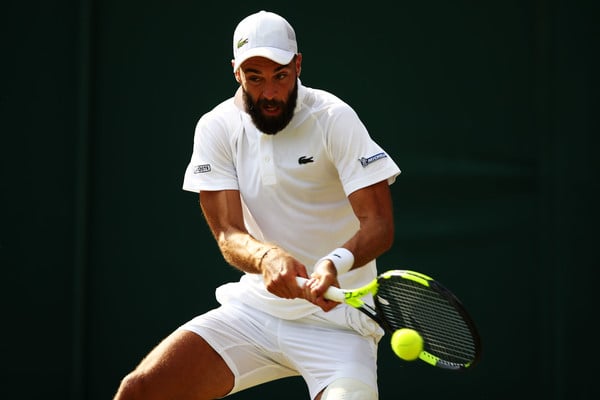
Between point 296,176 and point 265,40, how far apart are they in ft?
1.69

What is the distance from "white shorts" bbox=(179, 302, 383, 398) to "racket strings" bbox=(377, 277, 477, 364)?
0.28 metres

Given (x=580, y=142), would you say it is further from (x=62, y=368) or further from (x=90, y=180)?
(x=62, y=368)

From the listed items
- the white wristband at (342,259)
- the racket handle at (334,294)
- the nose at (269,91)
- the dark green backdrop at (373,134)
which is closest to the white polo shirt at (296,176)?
the nose at (269,91)

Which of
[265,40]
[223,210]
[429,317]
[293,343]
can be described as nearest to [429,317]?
[429,317]

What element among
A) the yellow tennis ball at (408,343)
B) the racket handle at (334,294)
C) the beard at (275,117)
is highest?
the beard at (275,117)

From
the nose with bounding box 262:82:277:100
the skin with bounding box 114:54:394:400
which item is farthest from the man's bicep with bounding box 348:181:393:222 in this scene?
the nose with bounding box 262:82:277:100

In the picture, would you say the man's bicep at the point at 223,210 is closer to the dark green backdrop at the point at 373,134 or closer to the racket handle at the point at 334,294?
the racket handle at the point at 334,294

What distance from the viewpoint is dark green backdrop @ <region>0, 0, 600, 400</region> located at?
17.6 ft

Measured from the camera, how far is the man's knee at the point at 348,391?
3.75 metres

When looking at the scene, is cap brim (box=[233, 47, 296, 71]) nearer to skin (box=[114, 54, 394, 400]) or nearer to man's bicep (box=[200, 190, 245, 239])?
skin (box=[114, 54, 394, 400])

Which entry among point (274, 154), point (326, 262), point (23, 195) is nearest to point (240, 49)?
point (274, 154)

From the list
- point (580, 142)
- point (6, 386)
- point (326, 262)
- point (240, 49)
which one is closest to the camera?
point (326, 262)

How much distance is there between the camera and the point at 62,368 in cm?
579

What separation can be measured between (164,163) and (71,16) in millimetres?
914
